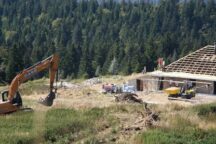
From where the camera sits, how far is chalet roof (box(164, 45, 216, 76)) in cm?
4316

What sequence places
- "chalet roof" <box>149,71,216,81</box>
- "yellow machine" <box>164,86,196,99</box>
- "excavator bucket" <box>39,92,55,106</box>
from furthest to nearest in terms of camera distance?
"chalet roof" <box>149,71,216,81</box>
"yellow machine" <box>164,86,196,99</box>
"excavator bucket" <box>39,92,55,106</box>

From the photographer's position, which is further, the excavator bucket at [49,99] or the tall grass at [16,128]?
the excavator bucket at [49,99]

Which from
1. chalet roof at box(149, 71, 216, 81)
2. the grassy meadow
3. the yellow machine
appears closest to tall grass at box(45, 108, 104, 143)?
the grassy meadow

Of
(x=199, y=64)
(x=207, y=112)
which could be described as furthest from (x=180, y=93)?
(x=207, y=112)

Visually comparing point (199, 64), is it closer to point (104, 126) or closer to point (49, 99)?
point (49, 99)

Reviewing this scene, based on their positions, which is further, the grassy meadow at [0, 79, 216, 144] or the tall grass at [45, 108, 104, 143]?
the tall grass at [45, 108, 104, 143]

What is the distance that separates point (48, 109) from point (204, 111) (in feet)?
28.9

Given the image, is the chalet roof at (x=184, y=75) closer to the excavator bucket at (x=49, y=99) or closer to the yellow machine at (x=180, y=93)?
the yellow machine at (x=180, y=93)

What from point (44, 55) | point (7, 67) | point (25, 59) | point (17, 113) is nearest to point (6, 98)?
point (17, 113)

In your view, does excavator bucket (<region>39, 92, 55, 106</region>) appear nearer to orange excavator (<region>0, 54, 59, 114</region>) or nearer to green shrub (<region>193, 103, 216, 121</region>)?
orange excavator (<region>0, 54, 59, 114</region>)

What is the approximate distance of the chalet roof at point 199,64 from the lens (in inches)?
1699

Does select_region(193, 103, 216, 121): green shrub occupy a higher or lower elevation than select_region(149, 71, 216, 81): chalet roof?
higher

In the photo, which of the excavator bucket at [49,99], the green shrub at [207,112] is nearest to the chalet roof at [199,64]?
the green shrub at [207,112]

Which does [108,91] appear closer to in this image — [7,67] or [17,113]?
[17,113]
